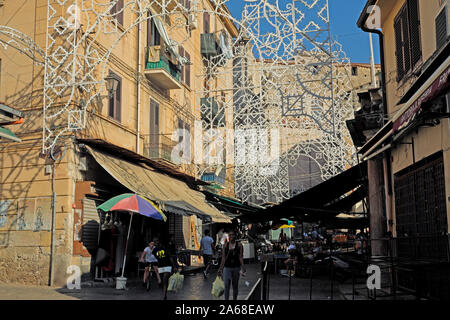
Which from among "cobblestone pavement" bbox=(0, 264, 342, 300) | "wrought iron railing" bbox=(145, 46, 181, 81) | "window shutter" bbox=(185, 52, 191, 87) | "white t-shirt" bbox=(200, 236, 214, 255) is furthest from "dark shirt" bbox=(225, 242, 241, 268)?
"window shutter" bbox=(185, 52, 191, 87)

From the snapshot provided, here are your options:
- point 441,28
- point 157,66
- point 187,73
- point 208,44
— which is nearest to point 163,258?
point 441,28

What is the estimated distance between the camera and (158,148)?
20.0 metres

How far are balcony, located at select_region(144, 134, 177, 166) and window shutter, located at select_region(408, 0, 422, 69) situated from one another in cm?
1127

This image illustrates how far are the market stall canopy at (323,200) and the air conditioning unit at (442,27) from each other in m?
6.22

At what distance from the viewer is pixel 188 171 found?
2605cm

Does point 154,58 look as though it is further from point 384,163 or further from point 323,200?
point 384,163

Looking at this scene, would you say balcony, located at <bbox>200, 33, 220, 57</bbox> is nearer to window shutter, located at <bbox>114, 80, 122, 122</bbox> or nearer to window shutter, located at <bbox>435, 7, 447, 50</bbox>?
window shutter, located at <bbox>114, 80, 122, 122</bbox>

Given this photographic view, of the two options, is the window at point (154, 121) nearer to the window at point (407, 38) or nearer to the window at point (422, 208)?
the window at point (407, 38)

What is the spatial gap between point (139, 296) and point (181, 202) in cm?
548

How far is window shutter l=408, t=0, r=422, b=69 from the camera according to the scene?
34.3 feet

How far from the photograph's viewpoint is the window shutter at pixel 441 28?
8.68m
